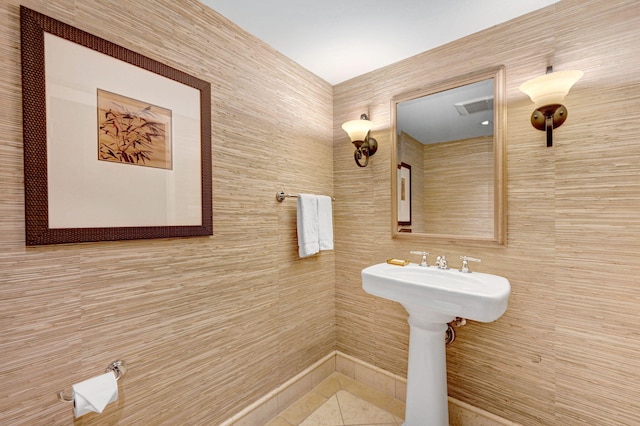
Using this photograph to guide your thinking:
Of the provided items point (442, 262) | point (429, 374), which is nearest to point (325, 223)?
point (442, 262)

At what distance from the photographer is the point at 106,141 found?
1012mm

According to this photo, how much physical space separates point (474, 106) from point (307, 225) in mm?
1206

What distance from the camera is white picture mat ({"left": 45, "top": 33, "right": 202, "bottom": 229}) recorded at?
2.98 feet

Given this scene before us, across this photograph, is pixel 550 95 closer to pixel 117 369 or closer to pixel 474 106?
pixel 474 106

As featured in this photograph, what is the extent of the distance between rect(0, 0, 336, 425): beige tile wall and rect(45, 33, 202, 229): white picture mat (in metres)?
0.08

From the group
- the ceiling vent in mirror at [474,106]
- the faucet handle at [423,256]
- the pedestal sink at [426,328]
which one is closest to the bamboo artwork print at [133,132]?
the pedestal sink at [426,328]

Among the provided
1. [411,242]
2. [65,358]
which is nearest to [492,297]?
[411,242]

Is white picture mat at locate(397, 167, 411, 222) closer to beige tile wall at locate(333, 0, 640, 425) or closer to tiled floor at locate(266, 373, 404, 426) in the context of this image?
beige tile wall at locate(333, 0, 640, 425)

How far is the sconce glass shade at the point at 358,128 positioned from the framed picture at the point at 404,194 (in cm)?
32

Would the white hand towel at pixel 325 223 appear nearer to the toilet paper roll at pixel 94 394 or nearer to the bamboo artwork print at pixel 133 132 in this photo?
the bamboo artwork print at pixel 133 132

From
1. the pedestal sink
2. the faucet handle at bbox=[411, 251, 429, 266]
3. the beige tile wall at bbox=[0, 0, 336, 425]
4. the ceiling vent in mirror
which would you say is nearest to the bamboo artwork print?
the beige tile wall at bbox=[0, 0, 336, 425]

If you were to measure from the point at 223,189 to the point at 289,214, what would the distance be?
0.50m

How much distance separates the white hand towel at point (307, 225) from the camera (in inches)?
68.4

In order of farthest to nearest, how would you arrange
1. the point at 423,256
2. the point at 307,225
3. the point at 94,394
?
the point at 307,225
the point at 423,256
the point at 94,394
